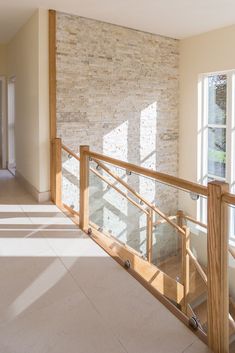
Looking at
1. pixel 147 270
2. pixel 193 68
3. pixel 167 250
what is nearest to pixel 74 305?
pixel 147 270

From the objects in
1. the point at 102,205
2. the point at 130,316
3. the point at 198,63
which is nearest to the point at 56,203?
the point at 102,205

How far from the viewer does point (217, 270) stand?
6.39 feet

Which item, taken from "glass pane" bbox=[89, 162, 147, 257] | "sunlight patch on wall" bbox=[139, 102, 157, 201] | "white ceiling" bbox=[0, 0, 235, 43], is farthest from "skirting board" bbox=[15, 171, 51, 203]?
"white ceiling" bbox=[0, 0, 235, 43]

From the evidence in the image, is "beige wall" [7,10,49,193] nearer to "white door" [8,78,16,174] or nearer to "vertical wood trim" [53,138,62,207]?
"vertical wood trim" [53,138,62,207]

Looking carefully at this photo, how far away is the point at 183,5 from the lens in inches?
188

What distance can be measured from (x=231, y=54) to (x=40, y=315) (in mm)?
5053

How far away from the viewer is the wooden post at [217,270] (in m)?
1.91

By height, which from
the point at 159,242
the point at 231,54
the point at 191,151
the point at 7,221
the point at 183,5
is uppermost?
the point at 183,5

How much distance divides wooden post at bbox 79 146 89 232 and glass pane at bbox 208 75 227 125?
3.33 metres

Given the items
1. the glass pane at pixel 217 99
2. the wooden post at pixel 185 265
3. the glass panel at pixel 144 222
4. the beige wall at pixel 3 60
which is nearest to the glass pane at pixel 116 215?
the glass panel at pixel 144 222

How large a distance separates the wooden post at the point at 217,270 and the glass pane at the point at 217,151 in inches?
180

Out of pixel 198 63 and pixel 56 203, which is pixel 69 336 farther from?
pixel 198 63

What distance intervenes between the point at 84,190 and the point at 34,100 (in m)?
2.04

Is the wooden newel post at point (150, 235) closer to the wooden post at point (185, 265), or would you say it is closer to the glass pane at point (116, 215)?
the glass pane at point (116, 215)
